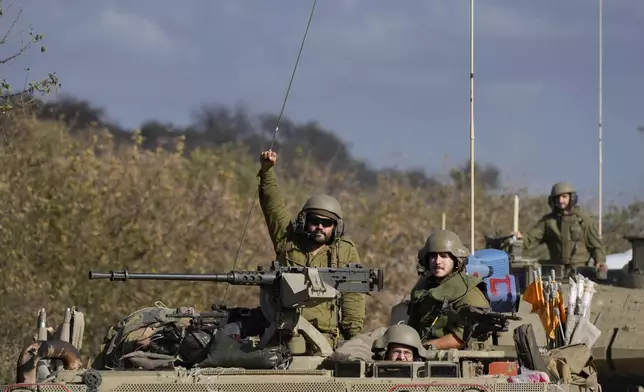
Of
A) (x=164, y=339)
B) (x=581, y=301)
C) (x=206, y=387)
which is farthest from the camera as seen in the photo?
(x=581, y=301)

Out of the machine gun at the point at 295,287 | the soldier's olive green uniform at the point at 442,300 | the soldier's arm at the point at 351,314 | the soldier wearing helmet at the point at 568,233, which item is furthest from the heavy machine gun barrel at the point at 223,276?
the soldier wearing helmet at the point at 568,233

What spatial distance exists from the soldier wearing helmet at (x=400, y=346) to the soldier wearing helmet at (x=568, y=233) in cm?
996

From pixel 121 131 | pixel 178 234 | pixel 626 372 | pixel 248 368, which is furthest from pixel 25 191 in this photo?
pixel 248 368

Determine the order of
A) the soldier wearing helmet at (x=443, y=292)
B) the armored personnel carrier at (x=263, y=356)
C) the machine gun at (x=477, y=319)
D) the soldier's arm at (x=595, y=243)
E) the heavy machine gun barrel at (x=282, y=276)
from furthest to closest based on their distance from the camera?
the soldier's arm at (x=595, y=243), the soldier wearing helmet at (x=443, y=292), the machine gun at (x=477, y=319), the heavy machine gun barrel at (x=282, y=276), the armored personnel carrier at (x=263, y=356)

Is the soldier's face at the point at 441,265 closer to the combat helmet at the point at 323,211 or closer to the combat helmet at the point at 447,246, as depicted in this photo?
the combat helmet at the point at 447,246

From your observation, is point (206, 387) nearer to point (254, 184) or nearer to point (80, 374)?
point (80, 374)

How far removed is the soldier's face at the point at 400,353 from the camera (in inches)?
520

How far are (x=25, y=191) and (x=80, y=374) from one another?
51.0ft

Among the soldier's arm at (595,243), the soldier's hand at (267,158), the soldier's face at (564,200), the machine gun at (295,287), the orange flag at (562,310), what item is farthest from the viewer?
the soldier's face at (564,200)

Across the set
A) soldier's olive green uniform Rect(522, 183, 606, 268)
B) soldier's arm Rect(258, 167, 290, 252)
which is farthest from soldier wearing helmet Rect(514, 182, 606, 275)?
soldier's arm Rect(258, 167, 290, 252)

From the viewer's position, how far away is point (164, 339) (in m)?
15.0

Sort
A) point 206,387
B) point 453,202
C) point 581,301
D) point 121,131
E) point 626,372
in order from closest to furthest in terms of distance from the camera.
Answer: point 206,387
point 581,301
point 626,372
point 121,131
point 453,202

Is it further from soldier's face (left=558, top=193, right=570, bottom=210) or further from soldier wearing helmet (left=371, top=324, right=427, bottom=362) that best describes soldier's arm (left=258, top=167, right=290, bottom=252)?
soldier's face (left=558, top=193, right=570, bottom=210)

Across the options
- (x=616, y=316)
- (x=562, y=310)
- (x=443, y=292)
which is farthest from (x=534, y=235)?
(x=443, y=292)
